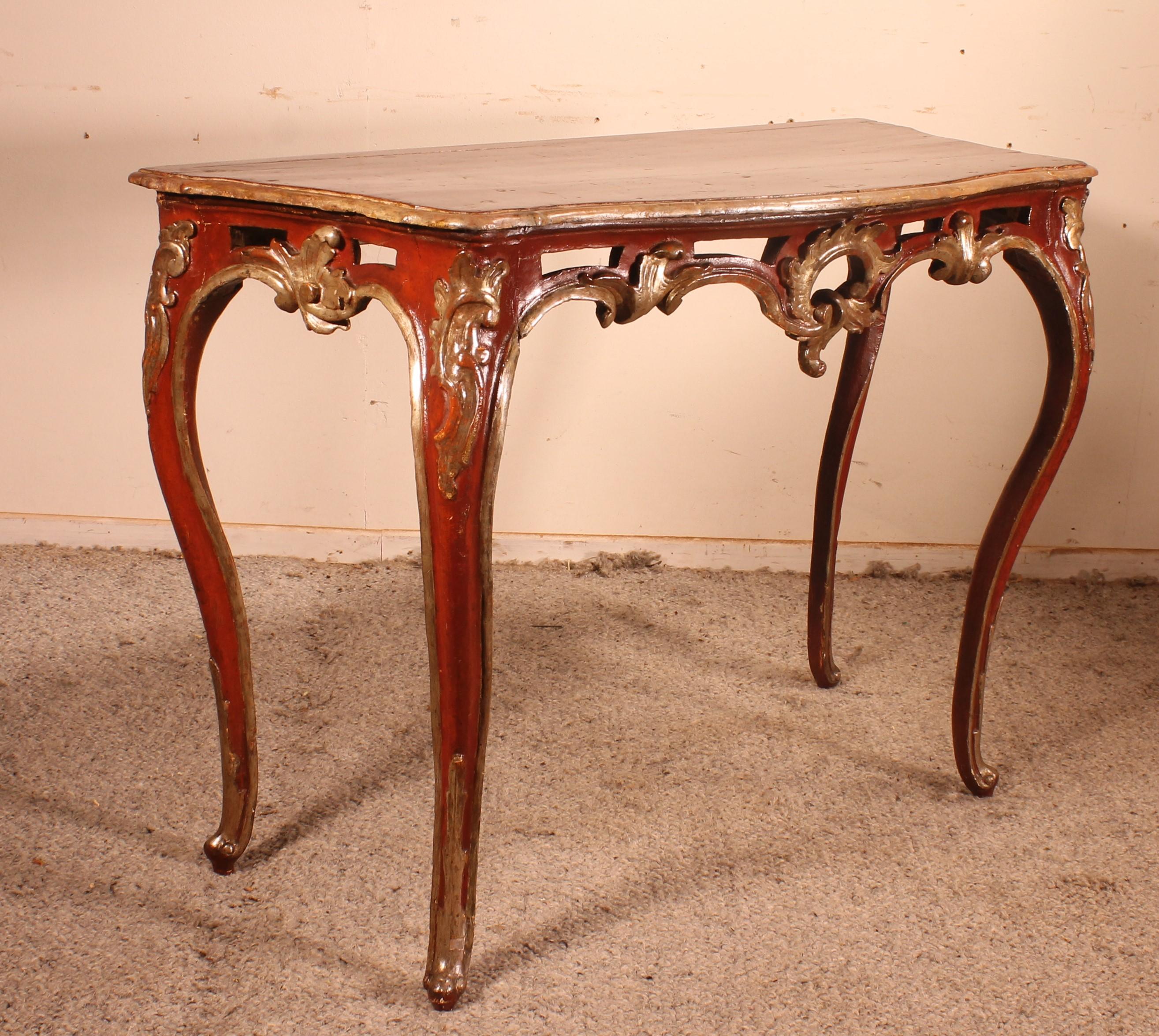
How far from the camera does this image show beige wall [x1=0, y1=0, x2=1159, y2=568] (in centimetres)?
187

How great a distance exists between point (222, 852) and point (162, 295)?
56cm

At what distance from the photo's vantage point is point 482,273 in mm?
843

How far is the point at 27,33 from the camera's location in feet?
6.23

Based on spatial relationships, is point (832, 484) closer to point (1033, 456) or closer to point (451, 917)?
point (1033, 456)

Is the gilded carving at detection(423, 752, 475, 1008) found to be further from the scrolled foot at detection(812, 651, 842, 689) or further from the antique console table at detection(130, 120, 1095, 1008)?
the scrolled foot at detection(812, 651, 842, 689)

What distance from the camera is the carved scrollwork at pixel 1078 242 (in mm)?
1191

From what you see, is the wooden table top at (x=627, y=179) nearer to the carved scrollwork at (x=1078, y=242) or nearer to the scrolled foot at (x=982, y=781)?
the carved scrollwork at (x=1078, y=242)

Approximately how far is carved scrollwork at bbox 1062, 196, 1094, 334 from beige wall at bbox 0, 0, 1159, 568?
2.54 feet

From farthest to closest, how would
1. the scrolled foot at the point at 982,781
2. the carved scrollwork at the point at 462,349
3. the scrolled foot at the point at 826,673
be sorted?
the scrolled foot at the point at 826,673
the scrolled foot at the point at 982,781
the carved scrollwork at the point at 462,349

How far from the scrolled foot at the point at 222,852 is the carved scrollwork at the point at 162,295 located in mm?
455

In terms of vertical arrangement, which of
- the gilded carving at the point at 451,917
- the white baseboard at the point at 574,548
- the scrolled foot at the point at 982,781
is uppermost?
the gilded carving at the point at 451,917

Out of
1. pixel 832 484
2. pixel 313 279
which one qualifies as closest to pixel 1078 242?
pixel 832 484

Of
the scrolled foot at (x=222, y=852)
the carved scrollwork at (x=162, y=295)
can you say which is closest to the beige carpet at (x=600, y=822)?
the scrolled foot at (x=222, y=852)

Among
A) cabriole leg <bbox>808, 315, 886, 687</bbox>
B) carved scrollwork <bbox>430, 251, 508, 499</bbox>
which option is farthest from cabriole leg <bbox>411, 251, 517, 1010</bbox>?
cabriole leg <bbox>808, 315, 886, 687</bbox>
